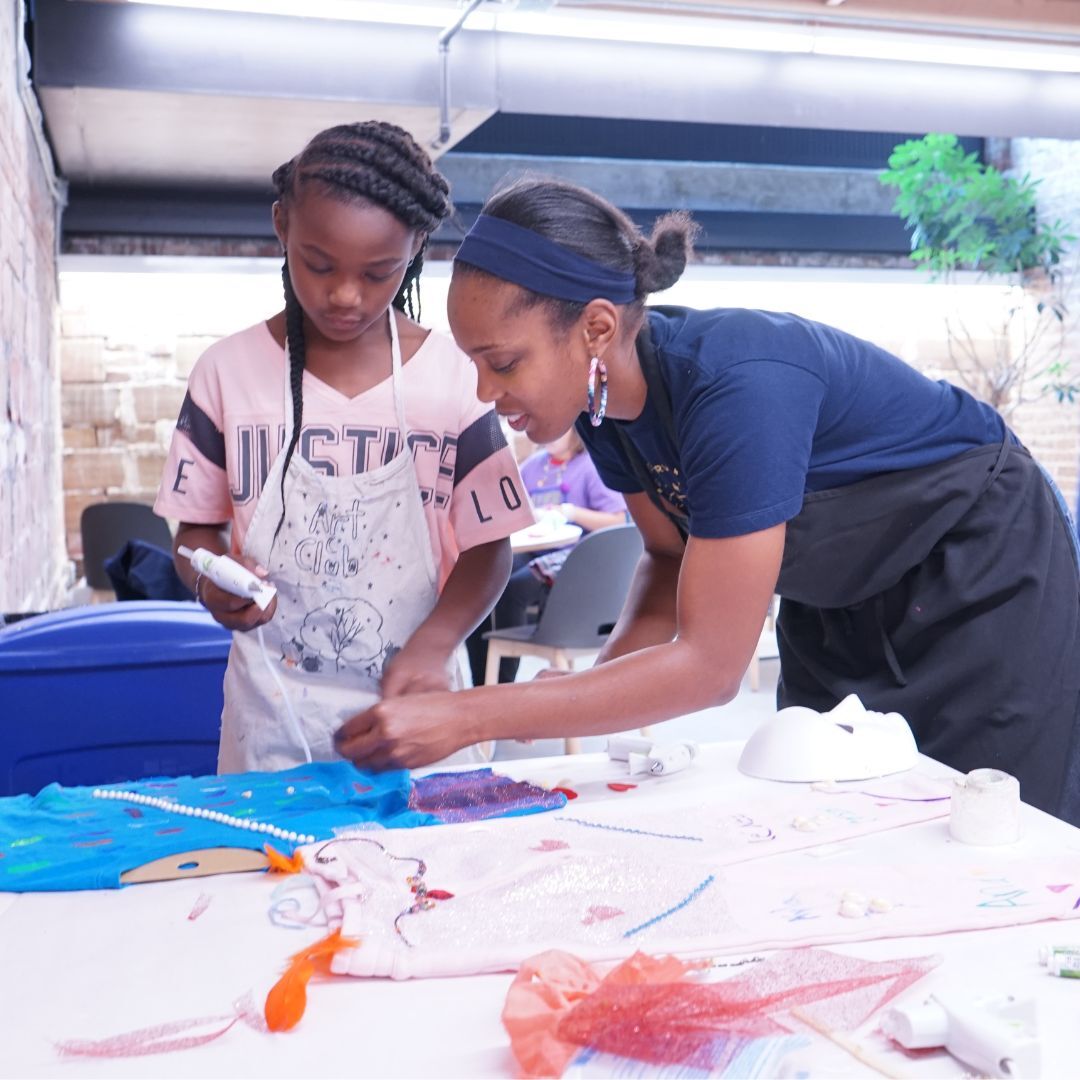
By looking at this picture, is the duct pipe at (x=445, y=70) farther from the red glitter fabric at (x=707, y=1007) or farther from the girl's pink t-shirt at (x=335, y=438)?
the red glitter fabric at (x=707, y=1007)

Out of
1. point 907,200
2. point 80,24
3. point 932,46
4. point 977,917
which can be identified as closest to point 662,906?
point 977,917

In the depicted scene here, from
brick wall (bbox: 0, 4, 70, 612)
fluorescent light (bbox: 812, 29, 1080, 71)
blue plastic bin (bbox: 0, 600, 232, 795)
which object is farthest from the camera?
fluorescent light (bbox: 812, 29, 1080, 71)

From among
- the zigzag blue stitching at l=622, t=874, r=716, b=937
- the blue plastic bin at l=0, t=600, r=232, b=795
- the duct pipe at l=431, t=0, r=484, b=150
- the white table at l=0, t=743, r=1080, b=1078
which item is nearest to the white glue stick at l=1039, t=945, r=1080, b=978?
the white table at l=0, t=743, r=1080, b=1078

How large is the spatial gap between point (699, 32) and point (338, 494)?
3.71m

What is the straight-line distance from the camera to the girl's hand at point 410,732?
4.34 ft

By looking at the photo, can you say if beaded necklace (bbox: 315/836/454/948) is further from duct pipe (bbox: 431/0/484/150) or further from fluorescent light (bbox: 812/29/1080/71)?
fluorescent light (bbox: 812/29/1080/71)

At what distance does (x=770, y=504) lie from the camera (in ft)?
4.34

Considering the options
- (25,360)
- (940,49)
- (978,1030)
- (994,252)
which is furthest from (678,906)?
(994,252)

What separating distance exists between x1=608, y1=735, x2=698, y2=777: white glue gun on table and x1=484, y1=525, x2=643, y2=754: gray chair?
8.49ft

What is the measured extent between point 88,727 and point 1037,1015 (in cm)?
171

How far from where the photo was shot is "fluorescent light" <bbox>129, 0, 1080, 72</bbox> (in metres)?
4.28

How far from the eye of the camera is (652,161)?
7.88 m

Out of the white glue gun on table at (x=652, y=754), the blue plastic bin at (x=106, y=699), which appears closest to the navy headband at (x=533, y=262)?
the white glue gun on table at (x=652, y=754)

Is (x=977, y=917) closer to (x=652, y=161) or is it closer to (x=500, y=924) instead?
(x=500, y=924)
